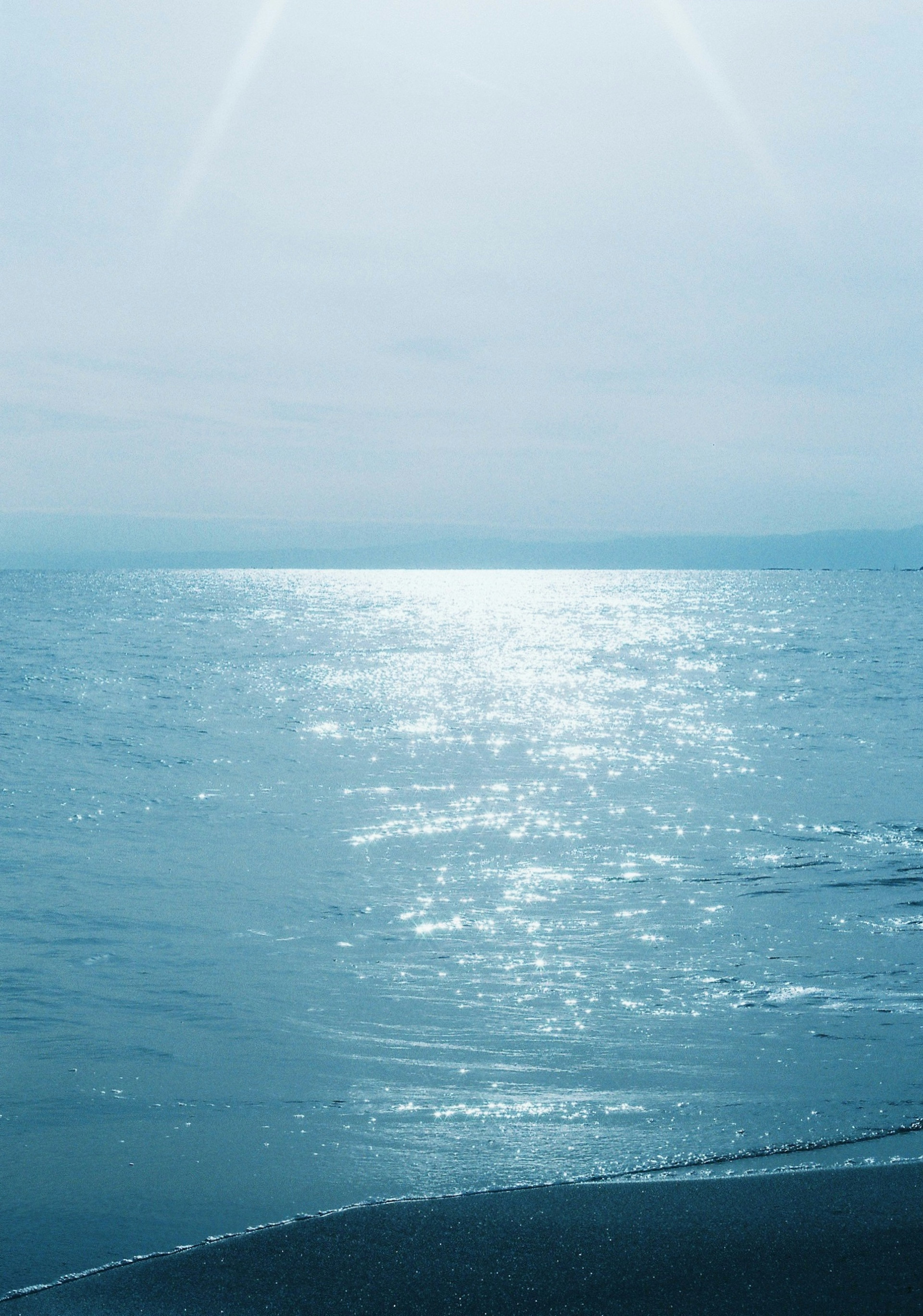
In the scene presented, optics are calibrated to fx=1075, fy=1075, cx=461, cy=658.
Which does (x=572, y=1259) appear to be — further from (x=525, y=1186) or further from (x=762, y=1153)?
(x=762, y=1153)

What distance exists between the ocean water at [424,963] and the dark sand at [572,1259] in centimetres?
46

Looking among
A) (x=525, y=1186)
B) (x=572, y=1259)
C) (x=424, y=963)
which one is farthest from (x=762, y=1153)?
(x=424, y=963)

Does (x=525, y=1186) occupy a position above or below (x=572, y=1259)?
below

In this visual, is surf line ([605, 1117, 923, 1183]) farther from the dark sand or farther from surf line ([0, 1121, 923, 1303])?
the dark sand

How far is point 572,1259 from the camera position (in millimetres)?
4688

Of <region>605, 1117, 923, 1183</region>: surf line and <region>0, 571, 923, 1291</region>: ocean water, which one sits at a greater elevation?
<region>605, 1117, 923, 1183</region>: surf line

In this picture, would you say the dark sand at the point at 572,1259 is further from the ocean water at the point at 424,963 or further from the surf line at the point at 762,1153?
the ocean water at the point at 424,963

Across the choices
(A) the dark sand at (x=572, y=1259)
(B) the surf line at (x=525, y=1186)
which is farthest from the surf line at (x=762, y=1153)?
(A) the dark sand at (x=572, y=1259)

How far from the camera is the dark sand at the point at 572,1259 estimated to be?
4.35 m

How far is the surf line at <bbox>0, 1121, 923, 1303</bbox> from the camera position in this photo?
15.7ft

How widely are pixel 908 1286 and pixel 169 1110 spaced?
4340 mm

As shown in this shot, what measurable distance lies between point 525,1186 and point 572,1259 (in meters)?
0.96

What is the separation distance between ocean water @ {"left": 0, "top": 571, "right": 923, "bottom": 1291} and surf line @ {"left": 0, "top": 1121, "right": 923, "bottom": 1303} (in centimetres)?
6

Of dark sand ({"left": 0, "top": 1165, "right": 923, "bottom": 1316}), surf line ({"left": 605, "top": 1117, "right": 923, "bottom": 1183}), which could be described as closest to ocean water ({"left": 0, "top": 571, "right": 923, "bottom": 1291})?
surf line ({"left": 605, "top": 1117, "right": 923, "bottom": 1183})
